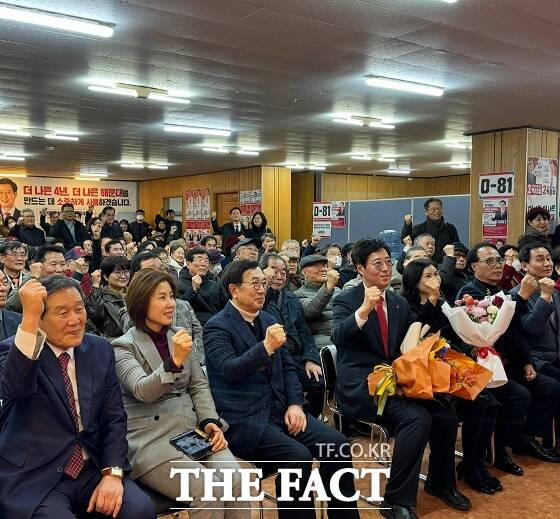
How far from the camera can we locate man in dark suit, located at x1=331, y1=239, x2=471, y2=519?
2.99 metres

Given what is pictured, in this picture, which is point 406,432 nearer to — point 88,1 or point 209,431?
point 209,431

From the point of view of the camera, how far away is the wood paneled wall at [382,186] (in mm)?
17513

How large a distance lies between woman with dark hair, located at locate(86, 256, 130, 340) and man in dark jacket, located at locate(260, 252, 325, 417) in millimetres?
971

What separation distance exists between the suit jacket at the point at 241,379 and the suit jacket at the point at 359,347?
38 cm

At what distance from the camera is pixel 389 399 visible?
3.15 m

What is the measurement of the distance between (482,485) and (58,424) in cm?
243

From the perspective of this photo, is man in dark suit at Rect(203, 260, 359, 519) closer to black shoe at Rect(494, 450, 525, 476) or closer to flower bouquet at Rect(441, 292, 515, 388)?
flower bouquet at Rect(441, 292, 515, 388)

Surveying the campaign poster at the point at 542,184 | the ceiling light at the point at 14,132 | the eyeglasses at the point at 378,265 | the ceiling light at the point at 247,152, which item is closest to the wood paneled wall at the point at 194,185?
the ceiling light at the point at 247,152

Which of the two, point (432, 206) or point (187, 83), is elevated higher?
point (187, 83)

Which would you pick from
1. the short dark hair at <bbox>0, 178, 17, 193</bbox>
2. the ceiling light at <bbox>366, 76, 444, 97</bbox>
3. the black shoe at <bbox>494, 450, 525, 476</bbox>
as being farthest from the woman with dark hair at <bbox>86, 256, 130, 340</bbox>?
the short dark hair at <bbox>0, 178, 17, 193</bbox>

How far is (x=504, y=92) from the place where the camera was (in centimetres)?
707

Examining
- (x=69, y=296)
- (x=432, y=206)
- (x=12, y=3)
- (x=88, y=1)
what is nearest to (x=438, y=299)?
(x=69, y=296)

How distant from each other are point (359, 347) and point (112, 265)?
72.9 inches

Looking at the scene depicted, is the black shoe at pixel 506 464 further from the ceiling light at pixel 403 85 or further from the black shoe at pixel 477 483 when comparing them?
the ceiling light at pixel 403 85
